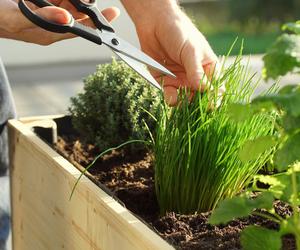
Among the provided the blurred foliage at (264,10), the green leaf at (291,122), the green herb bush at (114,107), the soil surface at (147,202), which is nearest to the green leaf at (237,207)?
the green leaf at (291,122)

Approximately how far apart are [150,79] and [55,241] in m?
0.47

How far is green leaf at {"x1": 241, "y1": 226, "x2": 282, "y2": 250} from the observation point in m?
1.14

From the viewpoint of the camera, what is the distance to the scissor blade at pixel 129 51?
1635 millimetres

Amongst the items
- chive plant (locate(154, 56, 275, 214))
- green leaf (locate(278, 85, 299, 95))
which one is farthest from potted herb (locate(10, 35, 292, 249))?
green leaf (locate(278, 85, 299, 95))

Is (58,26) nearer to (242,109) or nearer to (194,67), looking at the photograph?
(194,67)

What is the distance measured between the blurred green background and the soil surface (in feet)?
18.7

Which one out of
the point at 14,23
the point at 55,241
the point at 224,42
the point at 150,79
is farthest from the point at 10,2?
the point at 224,42

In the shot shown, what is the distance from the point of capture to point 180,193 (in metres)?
1.64

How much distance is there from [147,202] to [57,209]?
0.75 ft

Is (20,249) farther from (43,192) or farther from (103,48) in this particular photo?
(103,48)

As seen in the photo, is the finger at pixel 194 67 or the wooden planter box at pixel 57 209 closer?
the wooden planter box at pixel 57 209

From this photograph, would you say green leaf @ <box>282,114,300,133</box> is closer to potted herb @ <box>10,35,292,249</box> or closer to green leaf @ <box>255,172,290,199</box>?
green leaf @ <box>255,172,290,199</box>

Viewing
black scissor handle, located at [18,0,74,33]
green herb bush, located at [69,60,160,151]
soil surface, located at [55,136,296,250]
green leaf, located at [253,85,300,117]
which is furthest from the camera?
green herb bush, located at [69,60,160,151]

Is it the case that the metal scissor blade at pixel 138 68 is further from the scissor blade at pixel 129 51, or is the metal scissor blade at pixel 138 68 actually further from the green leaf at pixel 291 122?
the green leaf at pixel 291 122
